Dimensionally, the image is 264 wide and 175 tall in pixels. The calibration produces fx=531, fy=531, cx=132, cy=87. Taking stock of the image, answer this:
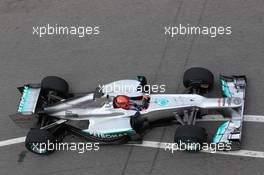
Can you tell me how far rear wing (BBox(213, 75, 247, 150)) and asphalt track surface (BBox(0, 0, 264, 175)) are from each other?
31 cm

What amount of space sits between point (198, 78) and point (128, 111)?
148 centimetres

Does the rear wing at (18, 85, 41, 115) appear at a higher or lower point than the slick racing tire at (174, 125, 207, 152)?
higher

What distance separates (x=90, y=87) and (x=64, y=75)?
76 cm

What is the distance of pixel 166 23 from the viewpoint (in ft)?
39.9

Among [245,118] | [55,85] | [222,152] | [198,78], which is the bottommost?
[222,152]

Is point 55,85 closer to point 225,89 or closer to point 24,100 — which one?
point 24,100

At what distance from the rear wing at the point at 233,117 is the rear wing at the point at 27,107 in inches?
134

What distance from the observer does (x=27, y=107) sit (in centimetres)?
995

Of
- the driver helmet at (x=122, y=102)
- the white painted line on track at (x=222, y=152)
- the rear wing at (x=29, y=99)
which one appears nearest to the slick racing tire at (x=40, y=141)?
the rear wing at (x=29, y=99)

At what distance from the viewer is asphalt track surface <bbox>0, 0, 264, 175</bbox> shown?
948 cm

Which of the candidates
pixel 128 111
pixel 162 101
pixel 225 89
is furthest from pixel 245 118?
pixel 128 111

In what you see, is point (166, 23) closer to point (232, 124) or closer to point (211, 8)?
point (211, 8)

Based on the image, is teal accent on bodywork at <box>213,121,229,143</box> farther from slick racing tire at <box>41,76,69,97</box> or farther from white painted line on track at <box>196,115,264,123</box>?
slick racing tire at <box>41,76,69,97</box>

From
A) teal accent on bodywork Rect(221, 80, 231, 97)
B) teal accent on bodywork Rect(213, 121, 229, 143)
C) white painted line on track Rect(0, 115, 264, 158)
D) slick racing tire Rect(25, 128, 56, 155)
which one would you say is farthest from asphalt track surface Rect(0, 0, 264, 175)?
teal accent on bodywork Rect(221, 80, 231, 97)
